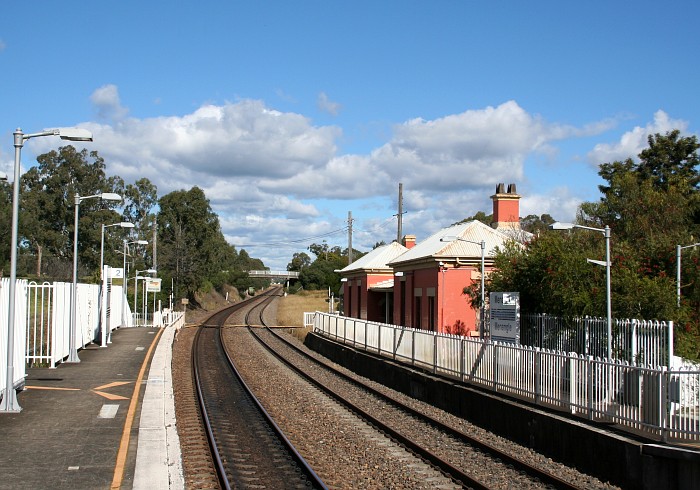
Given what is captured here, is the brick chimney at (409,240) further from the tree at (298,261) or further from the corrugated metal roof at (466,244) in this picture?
the tree at (298,261)

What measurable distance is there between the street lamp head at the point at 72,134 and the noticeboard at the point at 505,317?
34.9 ft

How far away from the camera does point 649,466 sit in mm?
9453

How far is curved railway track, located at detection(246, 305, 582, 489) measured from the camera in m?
10.2

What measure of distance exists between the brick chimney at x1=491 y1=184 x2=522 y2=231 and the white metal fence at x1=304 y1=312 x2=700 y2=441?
16090 mm

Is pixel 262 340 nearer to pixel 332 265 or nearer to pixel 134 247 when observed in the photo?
pixel 134 247

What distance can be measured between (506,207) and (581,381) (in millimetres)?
24392

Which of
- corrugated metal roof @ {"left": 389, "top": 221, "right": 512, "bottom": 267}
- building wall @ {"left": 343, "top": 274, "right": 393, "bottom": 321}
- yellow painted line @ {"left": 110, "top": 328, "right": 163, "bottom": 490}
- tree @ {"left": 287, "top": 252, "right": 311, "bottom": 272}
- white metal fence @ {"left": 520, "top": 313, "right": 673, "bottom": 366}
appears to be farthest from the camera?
tree @ {"left": 287, "top": 252, "right": 311, "bottom": 272}

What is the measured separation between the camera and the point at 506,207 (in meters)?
35.9

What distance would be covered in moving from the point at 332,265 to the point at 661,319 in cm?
10344

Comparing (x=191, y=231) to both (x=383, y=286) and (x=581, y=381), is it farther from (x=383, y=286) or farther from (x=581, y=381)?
(x=581, y=381)

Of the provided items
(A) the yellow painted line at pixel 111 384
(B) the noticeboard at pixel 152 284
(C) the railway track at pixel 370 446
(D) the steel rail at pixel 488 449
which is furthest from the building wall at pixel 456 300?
(B) the noticeboard at pixel 152 284

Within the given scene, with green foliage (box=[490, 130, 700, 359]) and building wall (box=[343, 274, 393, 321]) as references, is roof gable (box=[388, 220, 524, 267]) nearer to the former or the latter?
green foliage (box=[490, 130, 700, 359])

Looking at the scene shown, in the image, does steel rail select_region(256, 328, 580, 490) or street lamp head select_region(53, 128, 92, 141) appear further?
Answer: street lamp head select_region(53, 128, 92, 141)

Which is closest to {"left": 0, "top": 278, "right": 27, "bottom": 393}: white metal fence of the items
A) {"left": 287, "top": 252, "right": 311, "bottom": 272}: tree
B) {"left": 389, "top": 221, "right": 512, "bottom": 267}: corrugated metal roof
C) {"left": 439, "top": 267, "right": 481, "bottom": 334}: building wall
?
{"left": 389, "top": 221, "right": 512, "bottom": 267}: corrugated metal roof
